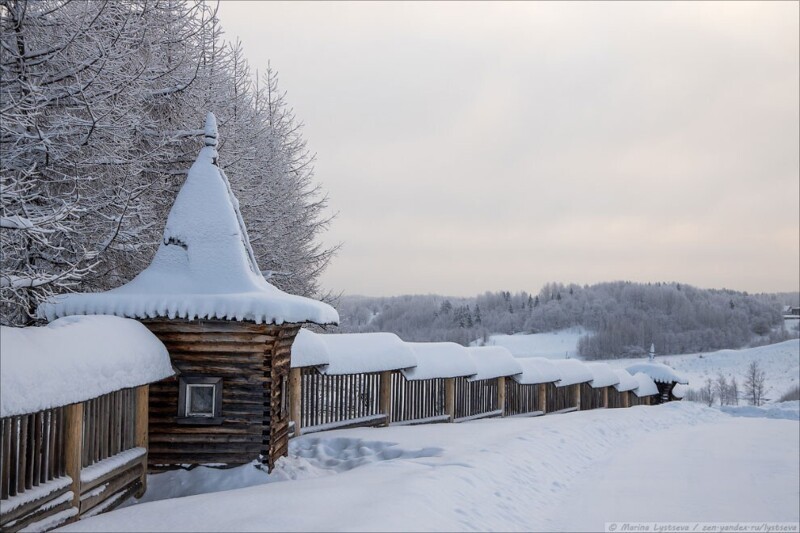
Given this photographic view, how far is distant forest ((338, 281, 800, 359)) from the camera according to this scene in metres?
114

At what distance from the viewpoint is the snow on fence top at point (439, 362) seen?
16453 millimetres

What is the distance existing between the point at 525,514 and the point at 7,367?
656 cm

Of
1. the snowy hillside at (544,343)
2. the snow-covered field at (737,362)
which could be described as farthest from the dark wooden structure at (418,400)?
the snowy hillside at (544,343)

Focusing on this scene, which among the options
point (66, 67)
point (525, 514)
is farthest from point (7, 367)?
point (66, 67)

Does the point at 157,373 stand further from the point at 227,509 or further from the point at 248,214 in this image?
the point at 248,214

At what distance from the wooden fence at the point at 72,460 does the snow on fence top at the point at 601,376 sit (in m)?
20.2

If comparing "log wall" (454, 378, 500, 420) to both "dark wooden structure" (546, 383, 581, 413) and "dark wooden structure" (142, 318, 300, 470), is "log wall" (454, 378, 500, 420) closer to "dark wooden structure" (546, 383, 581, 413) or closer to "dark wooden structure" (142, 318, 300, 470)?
"dark wooden structure" (546, 383, 581, 413)

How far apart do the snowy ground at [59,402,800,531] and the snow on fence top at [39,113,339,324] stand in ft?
8.86

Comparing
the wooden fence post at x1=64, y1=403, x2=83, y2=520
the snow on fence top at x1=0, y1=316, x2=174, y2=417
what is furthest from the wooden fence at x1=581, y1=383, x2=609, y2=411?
the wooden fence post at x1=64, y1=403, x2=83, y2=520

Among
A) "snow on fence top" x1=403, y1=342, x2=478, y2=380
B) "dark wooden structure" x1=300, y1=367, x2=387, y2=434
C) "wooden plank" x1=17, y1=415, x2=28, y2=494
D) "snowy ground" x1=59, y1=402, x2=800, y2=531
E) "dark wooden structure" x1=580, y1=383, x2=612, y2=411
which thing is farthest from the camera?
"dark wooden structure" x1=580, y1=383, x2=612, y2=411

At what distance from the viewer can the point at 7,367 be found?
20.5 ft

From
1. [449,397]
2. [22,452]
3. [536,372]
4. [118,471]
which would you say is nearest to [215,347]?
[118,471]

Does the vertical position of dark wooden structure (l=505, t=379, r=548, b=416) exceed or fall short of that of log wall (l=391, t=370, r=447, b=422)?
it falls short

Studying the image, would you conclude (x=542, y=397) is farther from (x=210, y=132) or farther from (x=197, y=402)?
(x=210, y=132)
